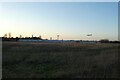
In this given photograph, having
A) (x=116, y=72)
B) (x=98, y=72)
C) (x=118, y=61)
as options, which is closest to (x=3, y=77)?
(x=98, y=72)

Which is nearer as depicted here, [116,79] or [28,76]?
[116,79]

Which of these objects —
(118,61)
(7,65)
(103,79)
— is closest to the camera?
(103,79)

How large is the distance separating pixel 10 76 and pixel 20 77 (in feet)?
2.87

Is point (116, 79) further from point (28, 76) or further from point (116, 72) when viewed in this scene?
point (28, 76)

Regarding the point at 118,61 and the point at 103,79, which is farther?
the point at 118,61

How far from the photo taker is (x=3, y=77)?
14.6m

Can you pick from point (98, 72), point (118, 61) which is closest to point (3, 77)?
point (98, 72)

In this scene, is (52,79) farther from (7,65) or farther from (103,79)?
(7,65)

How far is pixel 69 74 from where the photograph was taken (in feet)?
47.2

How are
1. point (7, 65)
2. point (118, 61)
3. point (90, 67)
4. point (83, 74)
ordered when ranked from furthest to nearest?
point (7, 65)
point (118, 61)
point (90, 67)
point (83, 74)

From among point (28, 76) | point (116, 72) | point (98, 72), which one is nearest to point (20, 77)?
point (28, 76)

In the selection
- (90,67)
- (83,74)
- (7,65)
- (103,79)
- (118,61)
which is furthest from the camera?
(7,65)

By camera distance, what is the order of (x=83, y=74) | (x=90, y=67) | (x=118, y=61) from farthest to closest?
(x=118, y=61)
(x=90, y=67)
(x=83, y=74)

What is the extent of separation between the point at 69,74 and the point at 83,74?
854 millimetres
